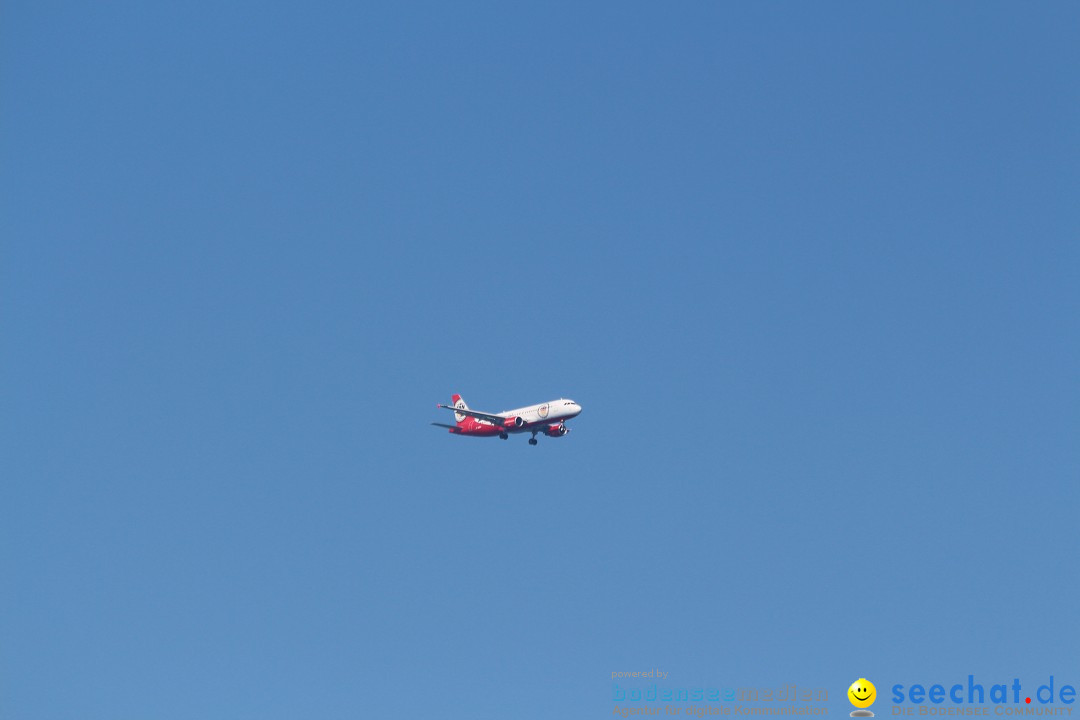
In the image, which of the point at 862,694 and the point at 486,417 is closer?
the point at 862,694

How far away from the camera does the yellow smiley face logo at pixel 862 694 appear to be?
113 meters

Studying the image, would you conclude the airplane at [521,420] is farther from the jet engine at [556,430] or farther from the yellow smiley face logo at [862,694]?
the yellow smiley face logo at [862,694]

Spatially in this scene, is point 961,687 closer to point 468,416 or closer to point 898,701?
point 898,701

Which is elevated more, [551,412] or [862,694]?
[551,412]

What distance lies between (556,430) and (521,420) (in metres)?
4.85

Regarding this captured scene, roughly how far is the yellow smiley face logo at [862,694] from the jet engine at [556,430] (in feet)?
229

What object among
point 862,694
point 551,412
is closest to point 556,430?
point 551,412

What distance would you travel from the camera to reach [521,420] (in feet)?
592

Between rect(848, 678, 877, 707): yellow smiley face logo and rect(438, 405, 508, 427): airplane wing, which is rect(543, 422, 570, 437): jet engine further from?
rect(848, 678, 877, 707): yellow smiley face logo

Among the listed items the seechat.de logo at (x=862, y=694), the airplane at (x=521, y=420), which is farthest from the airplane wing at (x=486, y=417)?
the seechat.de logo at (x=862, y=694)

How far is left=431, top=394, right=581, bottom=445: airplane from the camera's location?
177 metres

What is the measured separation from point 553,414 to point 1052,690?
78.3 metres

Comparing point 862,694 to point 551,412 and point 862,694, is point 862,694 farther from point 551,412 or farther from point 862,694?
point 551,412

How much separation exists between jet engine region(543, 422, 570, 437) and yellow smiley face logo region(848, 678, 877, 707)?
6979cm
